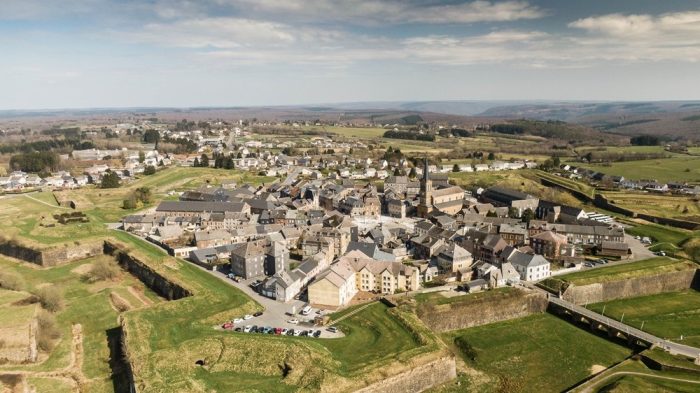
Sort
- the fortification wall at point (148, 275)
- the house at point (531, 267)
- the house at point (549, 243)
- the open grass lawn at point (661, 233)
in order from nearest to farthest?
1. the fortification wall at point (148, 275)
2. the house at point (531, 267)
3. the house at point (549, 243)
4. the open grass lawn at point (661, 233)

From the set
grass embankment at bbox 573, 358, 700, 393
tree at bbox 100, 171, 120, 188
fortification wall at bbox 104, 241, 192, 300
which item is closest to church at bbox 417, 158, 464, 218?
grass embankment at bbox 573, 358, 700, 393

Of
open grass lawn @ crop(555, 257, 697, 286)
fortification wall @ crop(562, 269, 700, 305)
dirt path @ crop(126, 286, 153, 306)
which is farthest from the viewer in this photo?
open grass lawn @ crop(555, 257, 697, 286)

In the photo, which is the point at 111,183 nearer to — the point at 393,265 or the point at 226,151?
the point at 226,151

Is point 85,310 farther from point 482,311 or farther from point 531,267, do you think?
point 531,267

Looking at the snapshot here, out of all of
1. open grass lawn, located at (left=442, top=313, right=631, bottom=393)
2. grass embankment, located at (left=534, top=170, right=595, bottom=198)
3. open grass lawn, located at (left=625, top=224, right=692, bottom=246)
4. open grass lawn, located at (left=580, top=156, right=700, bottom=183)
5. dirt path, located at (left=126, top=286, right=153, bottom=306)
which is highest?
open grass lawn, located at (left=580, top=156, right=700, bottom=183)

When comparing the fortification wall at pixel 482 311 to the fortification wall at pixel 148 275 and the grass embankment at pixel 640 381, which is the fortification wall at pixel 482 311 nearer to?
the grass embankment at pixel 640 381

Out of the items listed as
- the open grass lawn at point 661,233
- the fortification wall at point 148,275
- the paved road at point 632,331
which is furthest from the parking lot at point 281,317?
the open grass lawn at point 661,233

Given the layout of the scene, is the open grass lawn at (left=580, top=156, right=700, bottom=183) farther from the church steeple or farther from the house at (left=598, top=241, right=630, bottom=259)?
the house at (left=598, top=241, right=630, bottom=259)
